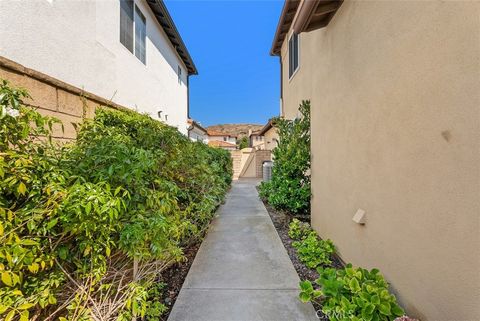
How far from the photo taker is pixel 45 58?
4043mm

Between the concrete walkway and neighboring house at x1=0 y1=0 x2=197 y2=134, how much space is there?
344 centimetres

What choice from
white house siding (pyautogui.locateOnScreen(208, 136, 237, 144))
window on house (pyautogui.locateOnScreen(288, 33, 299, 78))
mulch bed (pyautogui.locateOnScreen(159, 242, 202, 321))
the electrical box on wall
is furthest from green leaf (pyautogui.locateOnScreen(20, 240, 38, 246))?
white house siding (pyautogui.locateOnScreen(208, 136, 237, 144))

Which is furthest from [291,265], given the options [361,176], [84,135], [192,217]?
[84,135]

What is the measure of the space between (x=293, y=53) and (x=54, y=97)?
24.3ft

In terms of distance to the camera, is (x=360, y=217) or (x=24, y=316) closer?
(x=24, y=316)

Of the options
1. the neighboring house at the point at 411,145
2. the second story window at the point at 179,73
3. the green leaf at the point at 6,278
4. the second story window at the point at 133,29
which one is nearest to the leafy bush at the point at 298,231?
the neighboring house at the point at 411,145

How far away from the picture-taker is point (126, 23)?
23.1 ft

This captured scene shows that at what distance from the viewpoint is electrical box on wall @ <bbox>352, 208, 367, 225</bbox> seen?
3.16 metres

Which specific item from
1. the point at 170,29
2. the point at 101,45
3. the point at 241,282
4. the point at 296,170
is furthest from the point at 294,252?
the point at 170,29

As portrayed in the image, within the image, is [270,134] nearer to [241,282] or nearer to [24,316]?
[241,282]

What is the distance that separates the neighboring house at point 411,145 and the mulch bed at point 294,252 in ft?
2.00

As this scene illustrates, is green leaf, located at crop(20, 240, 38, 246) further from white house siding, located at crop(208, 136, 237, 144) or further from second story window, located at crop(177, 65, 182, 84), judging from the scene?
white house siding, located at crop(208, 136, 237, 144)

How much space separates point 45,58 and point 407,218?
19.2 ft

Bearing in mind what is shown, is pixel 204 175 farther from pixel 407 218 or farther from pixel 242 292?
pixel 407 218
